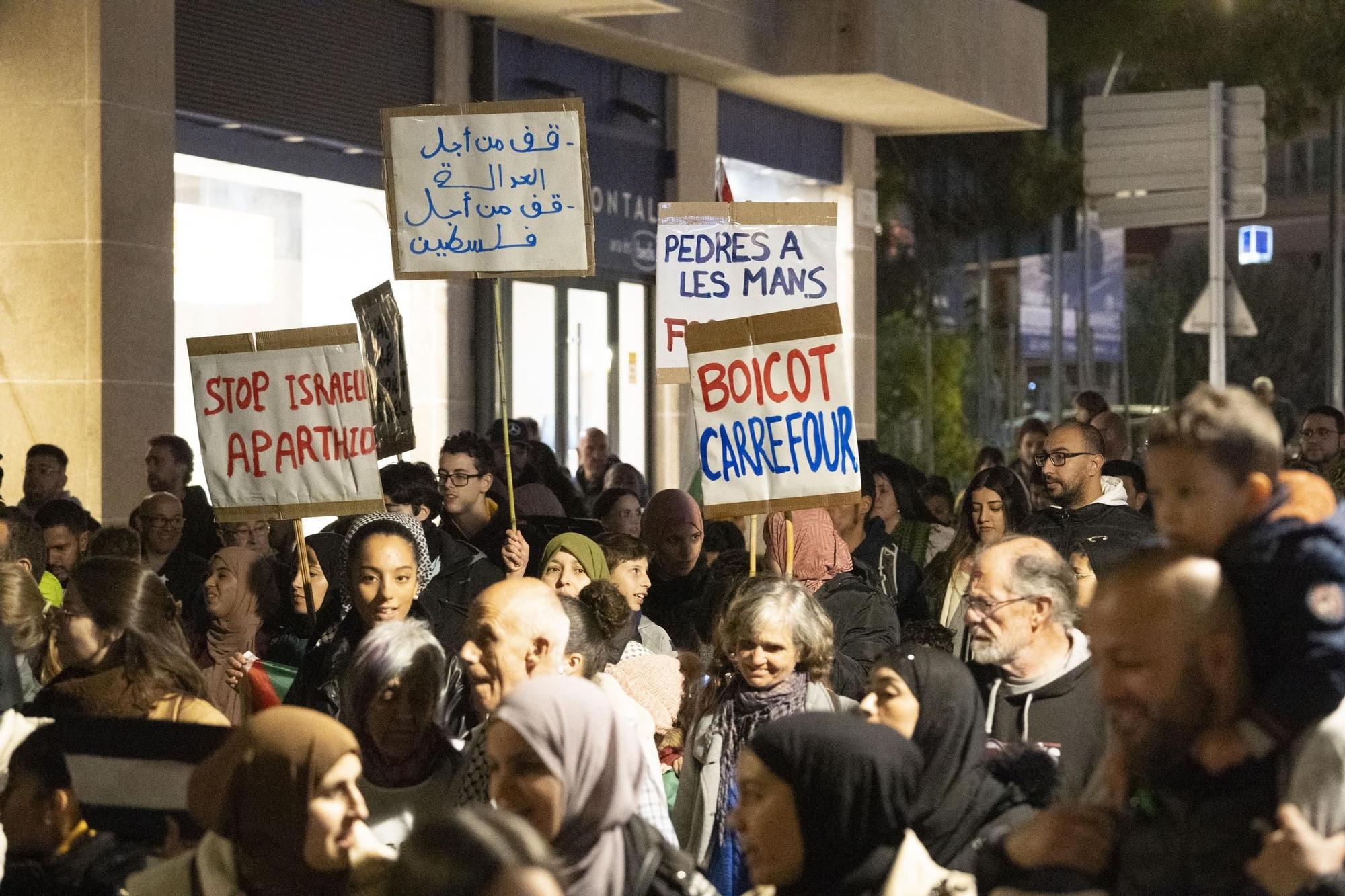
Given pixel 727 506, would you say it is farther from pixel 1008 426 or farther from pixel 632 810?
pixel 1008 426

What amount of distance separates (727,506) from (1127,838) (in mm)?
4719

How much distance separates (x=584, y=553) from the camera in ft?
26.7

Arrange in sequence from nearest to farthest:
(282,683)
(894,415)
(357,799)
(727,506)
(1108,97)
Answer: (357,799) → (282,683) → (727,506) → (1108,97) → (894,415)

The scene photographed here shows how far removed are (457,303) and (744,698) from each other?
1225cm

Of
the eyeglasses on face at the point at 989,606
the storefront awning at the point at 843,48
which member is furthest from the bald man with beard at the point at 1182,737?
the storefront awning at the point at 843,48

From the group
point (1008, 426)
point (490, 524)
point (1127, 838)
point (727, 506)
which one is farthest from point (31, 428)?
point (1008, 426)

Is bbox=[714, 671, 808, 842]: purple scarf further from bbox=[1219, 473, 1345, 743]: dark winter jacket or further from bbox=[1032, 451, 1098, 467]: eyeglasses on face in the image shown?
bbox=[1032, 451, 1098, 467]: eyeglasses on face

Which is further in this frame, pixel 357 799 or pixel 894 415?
pixel 894 415

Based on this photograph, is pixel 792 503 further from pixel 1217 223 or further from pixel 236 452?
pixel 1217 223

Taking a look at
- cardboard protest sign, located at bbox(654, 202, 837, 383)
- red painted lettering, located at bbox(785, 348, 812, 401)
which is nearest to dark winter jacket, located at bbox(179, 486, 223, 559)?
cardboard protest sign, located at bbox(654, 202, 837, 383)

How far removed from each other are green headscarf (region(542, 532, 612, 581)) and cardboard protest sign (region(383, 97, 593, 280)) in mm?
1664

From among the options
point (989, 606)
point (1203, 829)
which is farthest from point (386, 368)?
point (1203, 829)

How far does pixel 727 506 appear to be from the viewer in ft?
27.8

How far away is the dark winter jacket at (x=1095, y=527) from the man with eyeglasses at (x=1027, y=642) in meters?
2.89
